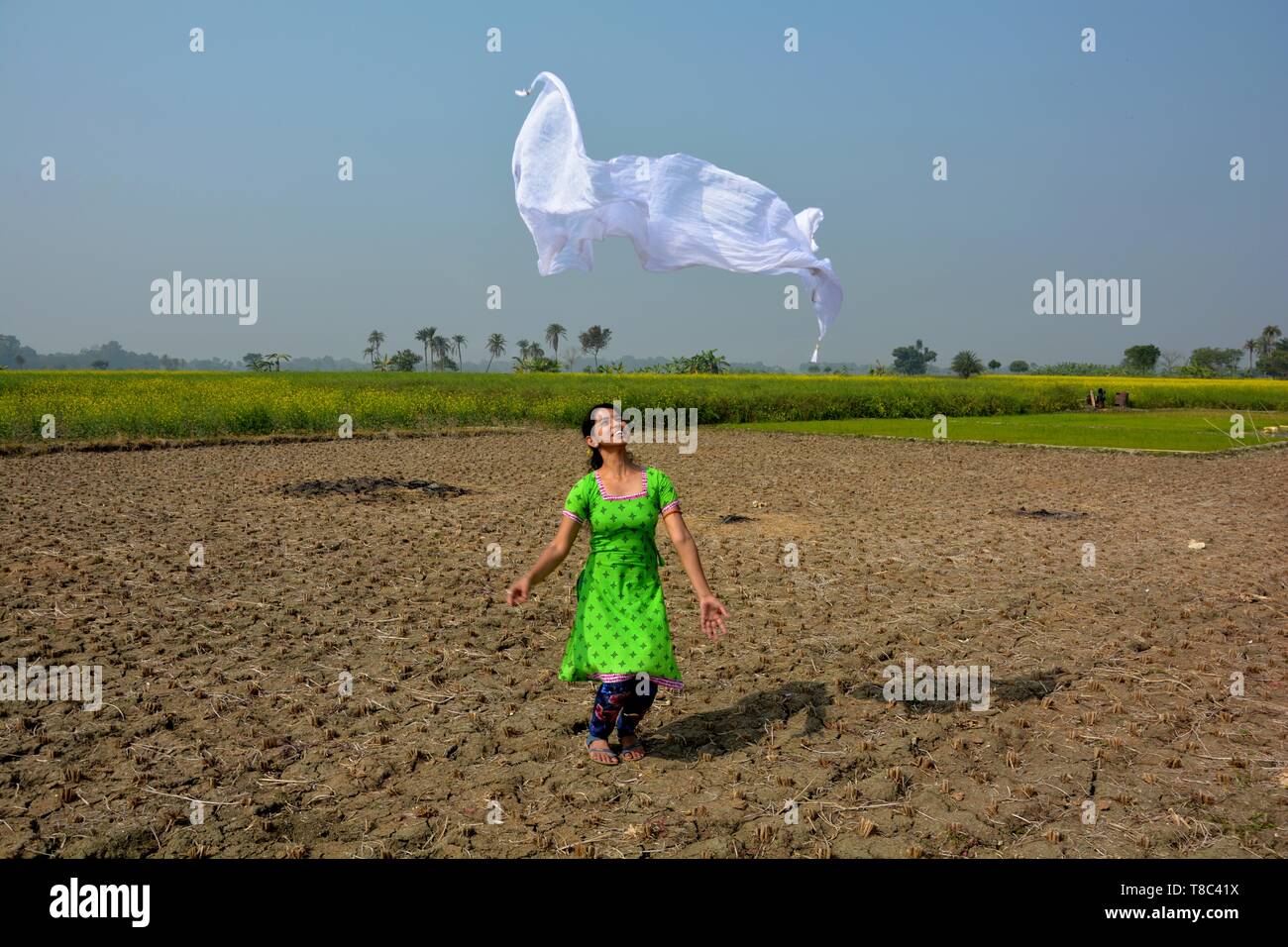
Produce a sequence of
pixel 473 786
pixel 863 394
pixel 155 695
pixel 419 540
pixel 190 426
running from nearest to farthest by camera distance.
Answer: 1. pixel 473 786
2. pixel 155 695
3. pixel 419 540
4. pixel 190 426
5. pixel 863 394

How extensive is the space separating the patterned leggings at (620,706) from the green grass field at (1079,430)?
20305 mm

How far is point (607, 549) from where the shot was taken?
4.32 meters

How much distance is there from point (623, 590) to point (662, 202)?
197cm

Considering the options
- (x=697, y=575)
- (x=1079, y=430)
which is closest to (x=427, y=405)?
(x=1079, y=430)

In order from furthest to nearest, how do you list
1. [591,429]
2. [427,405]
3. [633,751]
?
[427,405] → [633,751] → [591,429]

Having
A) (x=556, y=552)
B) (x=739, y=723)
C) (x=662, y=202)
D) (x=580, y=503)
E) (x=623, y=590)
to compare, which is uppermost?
(x=662, y=202)

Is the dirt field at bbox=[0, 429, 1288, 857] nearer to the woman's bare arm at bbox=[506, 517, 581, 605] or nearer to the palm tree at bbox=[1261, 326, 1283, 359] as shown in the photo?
the woman's bare arm at bbox=[506, 517, 581, 605]

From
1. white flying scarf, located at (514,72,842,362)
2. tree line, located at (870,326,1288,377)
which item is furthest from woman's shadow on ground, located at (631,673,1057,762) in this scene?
tree line, located at (870,326,1288,377)

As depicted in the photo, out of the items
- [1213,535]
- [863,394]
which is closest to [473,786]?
[1213,535]

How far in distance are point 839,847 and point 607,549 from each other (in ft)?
4.91

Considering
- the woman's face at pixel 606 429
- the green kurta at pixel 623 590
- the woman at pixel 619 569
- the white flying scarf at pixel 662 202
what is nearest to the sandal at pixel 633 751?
the woman at pixel 619 569

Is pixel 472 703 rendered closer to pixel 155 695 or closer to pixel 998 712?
pixel 155 695

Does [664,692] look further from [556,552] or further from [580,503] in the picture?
[580,503]

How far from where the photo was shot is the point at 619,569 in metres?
4.30
